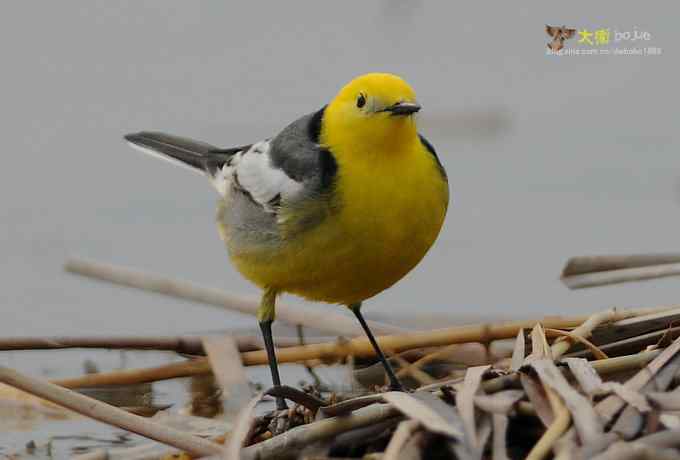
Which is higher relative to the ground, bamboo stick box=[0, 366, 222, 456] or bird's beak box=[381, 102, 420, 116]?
bird's beak box=[381, 102, 420, 116]

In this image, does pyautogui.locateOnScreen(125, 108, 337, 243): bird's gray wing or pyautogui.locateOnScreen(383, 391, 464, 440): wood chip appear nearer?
pyautogui.locateOnScreen(383, 391, 464, 440): wood chip

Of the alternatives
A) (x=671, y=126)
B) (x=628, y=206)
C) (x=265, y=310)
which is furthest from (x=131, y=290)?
(x=671, y=126)

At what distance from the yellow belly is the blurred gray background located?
1.38 m

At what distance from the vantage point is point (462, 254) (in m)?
7.29

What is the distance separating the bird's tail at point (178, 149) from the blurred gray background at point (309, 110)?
68cm

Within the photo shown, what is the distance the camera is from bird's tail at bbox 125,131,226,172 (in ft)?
21.6

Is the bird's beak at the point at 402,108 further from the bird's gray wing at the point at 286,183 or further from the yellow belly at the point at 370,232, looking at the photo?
the bird's gray wing at the point at 286,183

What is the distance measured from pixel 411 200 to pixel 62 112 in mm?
4305

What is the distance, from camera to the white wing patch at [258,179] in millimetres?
5223

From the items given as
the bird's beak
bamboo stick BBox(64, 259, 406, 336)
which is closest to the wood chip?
the bird's beak

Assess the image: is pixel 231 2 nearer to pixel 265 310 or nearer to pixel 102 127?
pixel 102 127

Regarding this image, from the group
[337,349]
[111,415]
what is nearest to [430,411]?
[111,415]

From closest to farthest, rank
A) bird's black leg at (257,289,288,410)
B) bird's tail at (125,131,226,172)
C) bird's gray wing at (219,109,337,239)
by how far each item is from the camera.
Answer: bird's gray wing at (219,109,337,239)
bird's black leg at (257,289,288,410)
bird's tail at (125,131,226,172)

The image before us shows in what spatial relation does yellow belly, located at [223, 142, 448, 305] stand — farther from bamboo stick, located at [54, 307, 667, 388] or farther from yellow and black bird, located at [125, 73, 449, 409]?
bamboo stick, located at [54, 307, 667, 388]
